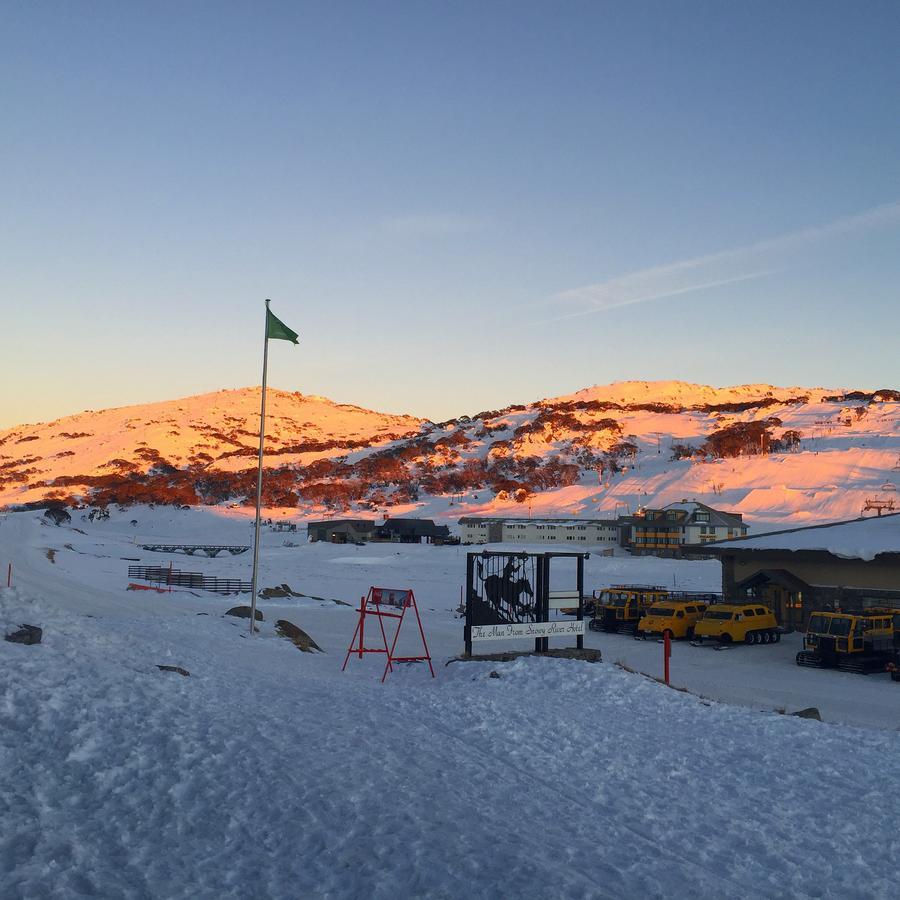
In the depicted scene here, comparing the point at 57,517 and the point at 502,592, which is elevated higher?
the point at 57,517

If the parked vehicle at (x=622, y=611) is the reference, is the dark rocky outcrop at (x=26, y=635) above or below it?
above

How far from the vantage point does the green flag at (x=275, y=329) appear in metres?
24.6

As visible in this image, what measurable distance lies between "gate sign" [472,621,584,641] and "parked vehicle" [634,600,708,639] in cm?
1343

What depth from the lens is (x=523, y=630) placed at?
17906 millimetres

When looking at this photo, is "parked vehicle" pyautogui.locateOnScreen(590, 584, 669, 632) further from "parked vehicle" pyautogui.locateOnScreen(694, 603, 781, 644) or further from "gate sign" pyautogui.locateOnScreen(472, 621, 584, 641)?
"gate sign" pyautogui.locateOnScreen(472, 621, 584, 641)

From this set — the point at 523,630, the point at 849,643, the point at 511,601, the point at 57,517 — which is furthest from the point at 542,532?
the point at 523,630

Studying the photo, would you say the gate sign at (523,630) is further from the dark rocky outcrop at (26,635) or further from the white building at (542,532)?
the white building at (542,532)

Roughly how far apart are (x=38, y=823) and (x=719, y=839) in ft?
20.6

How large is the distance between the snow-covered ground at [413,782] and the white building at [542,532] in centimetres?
6905

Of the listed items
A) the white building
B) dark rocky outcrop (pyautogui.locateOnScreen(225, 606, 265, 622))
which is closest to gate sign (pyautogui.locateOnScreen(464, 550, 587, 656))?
dark rocky outcrop (pyautogui.locateOnScreen(225, 606, 265, 622))

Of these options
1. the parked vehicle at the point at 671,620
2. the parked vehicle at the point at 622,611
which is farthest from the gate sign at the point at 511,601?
the parked vehicle at the point at 622,611

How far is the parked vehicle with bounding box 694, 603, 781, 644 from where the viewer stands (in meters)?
29.4

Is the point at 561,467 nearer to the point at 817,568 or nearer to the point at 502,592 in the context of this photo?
the point at 817,568

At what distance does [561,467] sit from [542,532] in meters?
45.8
